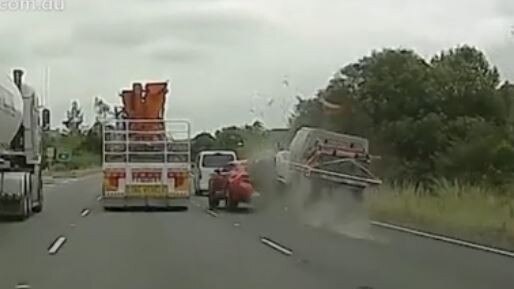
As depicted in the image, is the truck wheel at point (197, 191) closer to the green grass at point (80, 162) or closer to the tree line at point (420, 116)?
the tree line at point (420, 116)

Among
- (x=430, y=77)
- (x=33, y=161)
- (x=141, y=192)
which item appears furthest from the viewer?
(x=430, y=77)

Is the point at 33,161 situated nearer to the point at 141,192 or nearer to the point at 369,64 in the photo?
the point at 141,192

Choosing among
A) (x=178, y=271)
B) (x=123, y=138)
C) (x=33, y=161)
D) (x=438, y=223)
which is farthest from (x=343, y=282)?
(x=123, y=138)

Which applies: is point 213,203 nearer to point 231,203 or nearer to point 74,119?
point 231,203

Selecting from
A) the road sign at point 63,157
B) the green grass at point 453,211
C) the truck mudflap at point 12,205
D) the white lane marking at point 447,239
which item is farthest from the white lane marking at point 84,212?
the road sign at point 63,157

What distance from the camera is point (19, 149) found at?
112 ft

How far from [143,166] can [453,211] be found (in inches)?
457

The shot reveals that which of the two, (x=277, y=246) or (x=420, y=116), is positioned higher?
(x=420, y=116)

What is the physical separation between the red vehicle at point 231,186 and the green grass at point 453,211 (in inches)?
177

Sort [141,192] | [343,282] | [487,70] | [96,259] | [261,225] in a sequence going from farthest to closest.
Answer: [487,70]
[141,192]
[261,225]
[96,259]
[343,282]

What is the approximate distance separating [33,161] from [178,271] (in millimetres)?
18035

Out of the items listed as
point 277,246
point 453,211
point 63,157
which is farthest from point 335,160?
point 63,157

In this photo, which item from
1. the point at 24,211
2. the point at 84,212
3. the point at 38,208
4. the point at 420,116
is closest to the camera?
the point at 24,211

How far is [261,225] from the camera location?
98.3 feet
